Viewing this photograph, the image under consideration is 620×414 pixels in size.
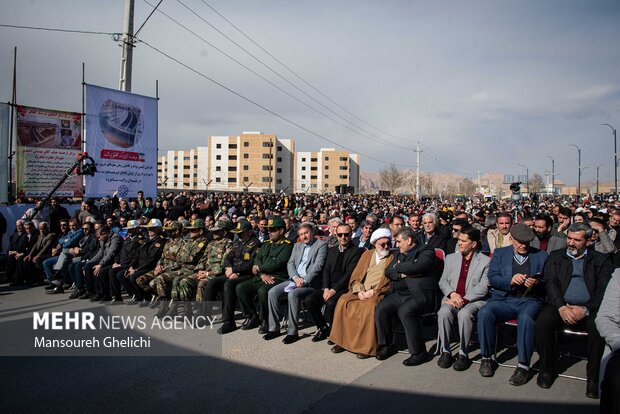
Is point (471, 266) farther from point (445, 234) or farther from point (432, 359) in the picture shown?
point (445, 234)

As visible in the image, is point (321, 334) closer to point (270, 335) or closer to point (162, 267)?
point (270, 335)

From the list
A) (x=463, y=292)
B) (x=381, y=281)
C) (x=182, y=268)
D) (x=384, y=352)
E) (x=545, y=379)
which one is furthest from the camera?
(x=182, y=268)

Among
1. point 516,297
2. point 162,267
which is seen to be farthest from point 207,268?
point 516,297

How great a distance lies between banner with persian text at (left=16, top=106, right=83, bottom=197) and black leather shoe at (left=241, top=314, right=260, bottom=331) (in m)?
9.71

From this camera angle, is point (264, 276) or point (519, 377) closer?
point (519, 377)

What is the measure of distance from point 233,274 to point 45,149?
9707 mm

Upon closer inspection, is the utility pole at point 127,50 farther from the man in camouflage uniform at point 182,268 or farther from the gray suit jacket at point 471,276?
the gray suit jacket at point 471,276

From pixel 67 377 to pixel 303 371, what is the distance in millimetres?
2545

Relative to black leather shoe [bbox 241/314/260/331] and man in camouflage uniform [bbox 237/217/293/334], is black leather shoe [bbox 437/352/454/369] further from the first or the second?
black leather shoe [bbox 241/314/260/331]

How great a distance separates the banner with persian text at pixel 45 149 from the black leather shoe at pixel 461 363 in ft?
42.0

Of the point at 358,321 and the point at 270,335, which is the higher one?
the point at 358,321

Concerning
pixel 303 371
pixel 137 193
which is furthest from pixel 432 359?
pixel 137 193

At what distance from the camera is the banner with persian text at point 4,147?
13.0 meters

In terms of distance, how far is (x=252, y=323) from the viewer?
22.4 ft
